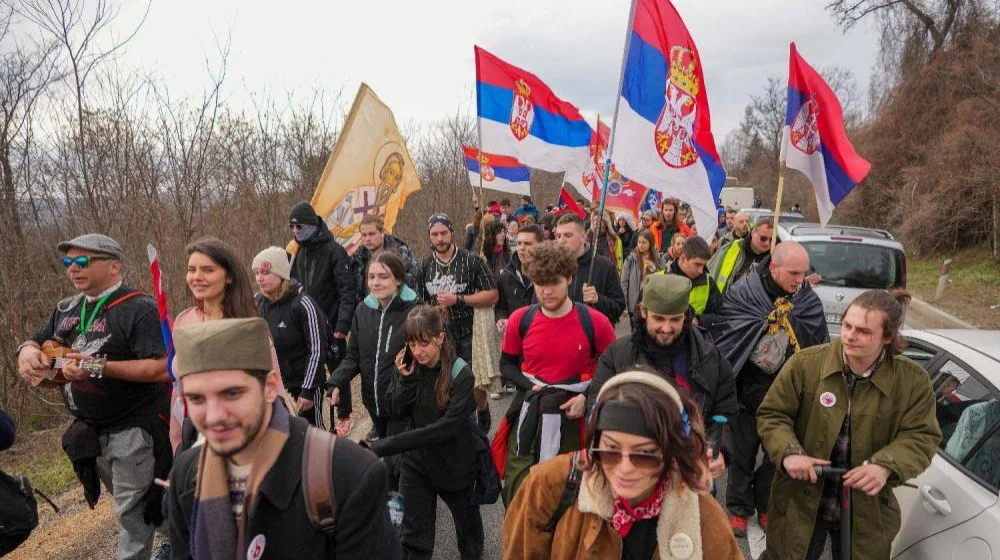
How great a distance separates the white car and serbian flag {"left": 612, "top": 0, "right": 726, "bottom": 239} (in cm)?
200

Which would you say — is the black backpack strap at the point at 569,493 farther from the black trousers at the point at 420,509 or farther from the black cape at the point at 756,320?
the black cape at the point at 756,320

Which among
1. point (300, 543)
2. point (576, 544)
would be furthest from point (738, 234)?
point (300, 543)

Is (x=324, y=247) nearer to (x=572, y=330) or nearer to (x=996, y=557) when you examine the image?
(x=572, y=330)

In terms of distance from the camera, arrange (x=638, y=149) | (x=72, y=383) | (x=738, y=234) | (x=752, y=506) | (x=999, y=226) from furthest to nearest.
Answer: (x=999, y=226)
(x=738, y=234)
(x=638, y=149)
(x=752, y=506)
(x=72, y=383)

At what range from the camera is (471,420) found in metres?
3.37

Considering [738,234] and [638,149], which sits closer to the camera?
[638,149]

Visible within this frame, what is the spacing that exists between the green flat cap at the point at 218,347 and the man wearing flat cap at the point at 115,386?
1850mm

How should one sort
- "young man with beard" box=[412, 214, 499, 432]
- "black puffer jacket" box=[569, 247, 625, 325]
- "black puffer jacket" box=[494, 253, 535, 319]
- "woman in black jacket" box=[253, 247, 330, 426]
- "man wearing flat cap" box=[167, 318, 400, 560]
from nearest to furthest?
"man wearing flat cap" box=[167, 318, 400, 560], "woman in black jacket" box=[253, 247, 330, 426], "black puffer jacket" box=[569, 247, 625, 325], "black puffer jacket" box=[494, 253, 535, 319], "young man with beard" box=[412, 214, 499, 432]

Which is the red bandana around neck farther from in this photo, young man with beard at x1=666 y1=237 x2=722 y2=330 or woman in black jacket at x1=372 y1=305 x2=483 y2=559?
young man with beard at x1=666 y1=237 x2=722 y2=330

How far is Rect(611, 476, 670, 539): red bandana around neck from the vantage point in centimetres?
177

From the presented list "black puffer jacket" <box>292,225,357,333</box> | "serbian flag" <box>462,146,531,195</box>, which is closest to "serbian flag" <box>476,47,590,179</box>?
"serbian flag" <box>462,146,531,195</box>

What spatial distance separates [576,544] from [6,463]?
729 cm

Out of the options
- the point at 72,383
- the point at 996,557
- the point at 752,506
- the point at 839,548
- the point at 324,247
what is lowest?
the point at 752,506

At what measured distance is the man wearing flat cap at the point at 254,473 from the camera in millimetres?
1536
